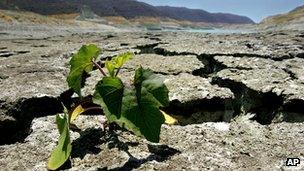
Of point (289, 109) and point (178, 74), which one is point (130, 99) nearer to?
point (289, 109)

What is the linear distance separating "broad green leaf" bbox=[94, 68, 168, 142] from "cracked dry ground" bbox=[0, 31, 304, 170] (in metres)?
0.13

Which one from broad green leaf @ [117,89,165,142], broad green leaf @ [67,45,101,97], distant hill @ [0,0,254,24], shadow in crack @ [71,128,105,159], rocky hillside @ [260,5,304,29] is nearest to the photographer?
broad green leaf @ [117,89,165,142]

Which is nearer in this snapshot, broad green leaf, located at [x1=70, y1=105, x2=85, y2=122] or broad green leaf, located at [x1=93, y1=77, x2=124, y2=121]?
broad green leaf, located at [x1=93, y1=77, x2=124, y2=121]

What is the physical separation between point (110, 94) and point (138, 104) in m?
0.09

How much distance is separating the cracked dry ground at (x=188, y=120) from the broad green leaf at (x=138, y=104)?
0.44 feet

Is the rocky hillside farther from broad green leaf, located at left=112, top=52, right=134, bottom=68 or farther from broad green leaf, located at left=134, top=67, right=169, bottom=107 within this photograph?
broad green leaf, located at left=134, top=67, right=169, bottom=107

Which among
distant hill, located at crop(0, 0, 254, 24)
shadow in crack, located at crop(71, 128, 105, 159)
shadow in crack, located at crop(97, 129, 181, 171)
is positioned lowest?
distant hill, located at crop(0, 0, 254, 24)

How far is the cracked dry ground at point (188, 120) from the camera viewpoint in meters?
1.42

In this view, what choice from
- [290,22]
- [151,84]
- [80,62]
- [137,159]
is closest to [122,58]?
[80,62]

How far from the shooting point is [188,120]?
6.34ft

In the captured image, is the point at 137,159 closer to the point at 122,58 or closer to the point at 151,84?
the point at 151,84

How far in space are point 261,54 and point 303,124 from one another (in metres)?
1.71

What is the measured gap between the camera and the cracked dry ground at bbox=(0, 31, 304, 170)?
1.42 meters

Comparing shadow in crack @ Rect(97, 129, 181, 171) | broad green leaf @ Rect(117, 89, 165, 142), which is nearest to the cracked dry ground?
shadow in crack @ Rect(97, 129, 181, 171)
